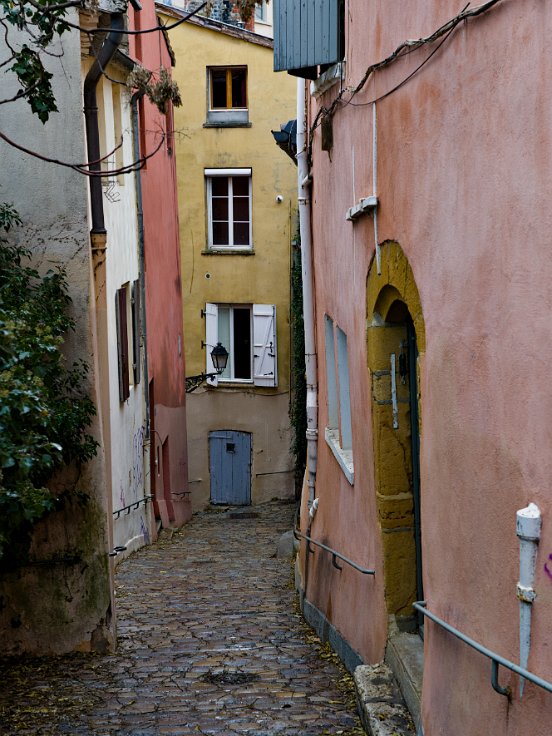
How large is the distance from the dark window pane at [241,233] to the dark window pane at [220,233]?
0.74 feet

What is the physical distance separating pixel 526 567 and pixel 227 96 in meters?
21.4

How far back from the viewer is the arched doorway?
7.02 metres

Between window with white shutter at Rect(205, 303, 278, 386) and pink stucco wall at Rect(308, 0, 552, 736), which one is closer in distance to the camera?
pink stucco wall at Rect(308, 0, 552, 736)

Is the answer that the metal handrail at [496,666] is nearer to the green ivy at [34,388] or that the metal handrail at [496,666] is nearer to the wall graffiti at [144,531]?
the green ivy at [34,388]

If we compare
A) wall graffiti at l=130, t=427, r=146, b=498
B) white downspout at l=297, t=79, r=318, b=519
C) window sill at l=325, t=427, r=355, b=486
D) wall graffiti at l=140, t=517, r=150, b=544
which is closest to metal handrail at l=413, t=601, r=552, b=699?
window sill at l=325, t=427, r=355, b=486

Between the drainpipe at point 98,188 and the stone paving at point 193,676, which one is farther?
the drainpipe at point 98,188

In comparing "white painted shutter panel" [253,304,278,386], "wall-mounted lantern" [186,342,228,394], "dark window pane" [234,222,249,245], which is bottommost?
"wall-mounted lantern" [186,342,228,394]

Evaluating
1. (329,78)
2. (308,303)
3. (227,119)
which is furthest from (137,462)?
(227,119)

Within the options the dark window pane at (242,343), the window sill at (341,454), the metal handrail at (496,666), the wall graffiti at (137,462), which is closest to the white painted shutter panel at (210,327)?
the dark window pane at (242,343)

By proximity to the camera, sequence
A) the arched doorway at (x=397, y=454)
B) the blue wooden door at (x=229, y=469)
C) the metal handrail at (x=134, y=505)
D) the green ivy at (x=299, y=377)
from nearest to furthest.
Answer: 1. the arched doorway at (x=397, y=454)
2. the metal handrail at (x=134, y=505)
3. the green ivy at (x=299, y=377)
4. the blue wooden door at (x=229, y=469)

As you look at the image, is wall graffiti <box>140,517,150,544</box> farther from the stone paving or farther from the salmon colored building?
the salmon colored building

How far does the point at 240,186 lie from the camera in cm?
2452

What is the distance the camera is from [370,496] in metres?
7.57

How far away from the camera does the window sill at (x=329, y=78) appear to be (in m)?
8.35
